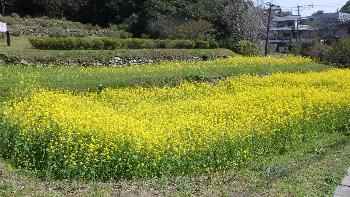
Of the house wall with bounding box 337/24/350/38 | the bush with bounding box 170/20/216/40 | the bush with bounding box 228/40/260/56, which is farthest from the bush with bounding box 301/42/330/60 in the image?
the house wall with bounding box 337/24/350/38

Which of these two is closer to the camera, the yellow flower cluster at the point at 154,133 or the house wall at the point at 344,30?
the yellow flower cluster at the point at 154,133

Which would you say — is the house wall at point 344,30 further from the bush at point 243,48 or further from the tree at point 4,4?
the tree at point 4,4

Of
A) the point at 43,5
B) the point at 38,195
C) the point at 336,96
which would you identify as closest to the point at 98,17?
the point at 43,5

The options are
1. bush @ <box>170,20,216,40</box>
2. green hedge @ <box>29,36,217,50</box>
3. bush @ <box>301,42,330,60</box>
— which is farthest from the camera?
bush @ <box>170,20,216,40</box>

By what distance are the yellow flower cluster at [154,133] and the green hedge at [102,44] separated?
12.4 m

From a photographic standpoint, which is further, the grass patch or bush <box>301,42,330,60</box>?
bush <box>301,42,330,60</box>

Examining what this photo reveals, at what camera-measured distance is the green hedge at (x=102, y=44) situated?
81.8 ft

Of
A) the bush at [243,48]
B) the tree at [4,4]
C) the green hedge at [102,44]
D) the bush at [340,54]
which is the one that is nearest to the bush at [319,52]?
the bush at [340,54]

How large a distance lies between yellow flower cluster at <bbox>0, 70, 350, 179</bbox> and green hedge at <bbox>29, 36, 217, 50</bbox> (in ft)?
40.8

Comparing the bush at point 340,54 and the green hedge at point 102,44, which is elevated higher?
the green hedge at point 102,44

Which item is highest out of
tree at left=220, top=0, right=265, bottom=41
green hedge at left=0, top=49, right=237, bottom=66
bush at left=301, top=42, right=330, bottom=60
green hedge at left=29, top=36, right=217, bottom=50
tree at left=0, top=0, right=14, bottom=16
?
tree at left=0, top=0, right=14, bottom=16

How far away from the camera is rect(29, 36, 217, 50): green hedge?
24.9 m

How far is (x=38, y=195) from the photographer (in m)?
A: 6.21

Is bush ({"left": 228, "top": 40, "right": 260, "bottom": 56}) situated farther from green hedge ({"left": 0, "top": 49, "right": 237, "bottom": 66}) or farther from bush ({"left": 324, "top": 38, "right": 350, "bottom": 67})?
bush ({"left": 324, "top": 38, "right": 350, "bottom": 67})
